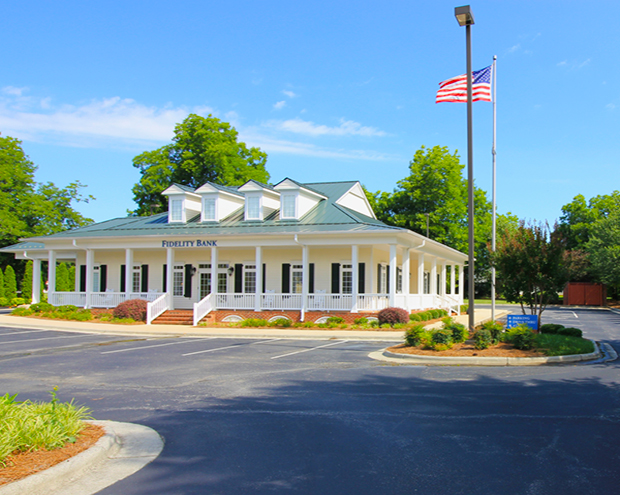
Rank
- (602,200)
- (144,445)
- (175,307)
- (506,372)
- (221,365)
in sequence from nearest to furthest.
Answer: (144,445) < (506,372) < (221,365) < (175,307) < (602,200)

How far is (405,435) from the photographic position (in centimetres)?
696

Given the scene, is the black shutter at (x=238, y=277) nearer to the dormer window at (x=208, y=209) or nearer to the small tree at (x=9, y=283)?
the dormer window at (x=208, y=209)

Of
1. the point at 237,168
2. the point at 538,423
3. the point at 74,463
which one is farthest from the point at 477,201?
the point at 74,463

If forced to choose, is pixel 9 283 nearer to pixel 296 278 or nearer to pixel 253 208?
pixel 253 208

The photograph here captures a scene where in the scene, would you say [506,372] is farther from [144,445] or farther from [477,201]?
[477,201]

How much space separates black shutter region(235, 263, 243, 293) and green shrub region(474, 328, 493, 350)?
1686 cm

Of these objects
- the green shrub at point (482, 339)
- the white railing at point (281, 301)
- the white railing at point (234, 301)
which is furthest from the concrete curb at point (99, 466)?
the white railing at point (234, 301)

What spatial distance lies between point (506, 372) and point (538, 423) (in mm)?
4621

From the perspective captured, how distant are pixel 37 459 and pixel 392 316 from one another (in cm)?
1931

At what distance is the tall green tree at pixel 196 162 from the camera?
49.1m

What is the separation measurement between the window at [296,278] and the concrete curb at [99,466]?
21.3 meters

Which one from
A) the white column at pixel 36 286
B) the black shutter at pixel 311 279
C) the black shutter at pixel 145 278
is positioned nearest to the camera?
the black shutter at pixel 311 279

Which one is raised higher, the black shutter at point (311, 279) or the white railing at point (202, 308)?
the black shutter at point (311, 279)

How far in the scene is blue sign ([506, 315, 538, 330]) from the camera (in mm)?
17078
